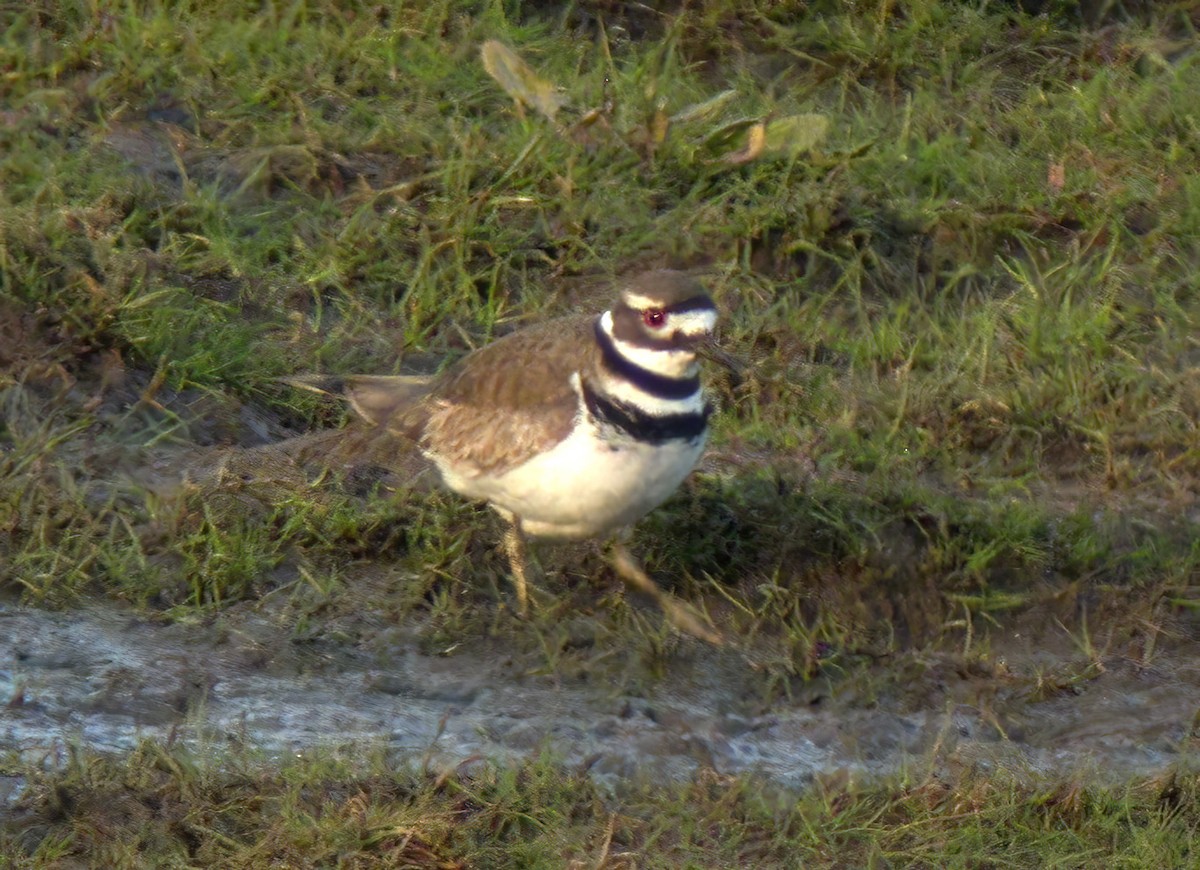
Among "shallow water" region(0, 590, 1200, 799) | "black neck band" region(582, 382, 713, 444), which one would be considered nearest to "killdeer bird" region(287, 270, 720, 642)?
"black neck band" region(582, 382, 713, 444)

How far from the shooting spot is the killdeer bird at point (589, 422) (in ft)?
15.3

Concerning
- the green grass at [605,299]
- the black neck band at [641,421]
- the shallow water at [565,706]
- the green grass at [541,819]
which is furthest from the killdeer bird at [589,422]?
the green grass at [541,819]

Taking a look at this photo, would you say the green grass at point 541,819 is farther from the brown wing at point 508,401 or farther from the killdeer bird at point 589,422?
the brown wing at point 508,401

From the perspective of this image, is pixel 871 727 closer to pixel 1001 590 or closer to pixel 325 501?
pixel 1001 590

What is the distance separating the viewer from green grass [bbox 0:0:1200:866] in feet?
13.1

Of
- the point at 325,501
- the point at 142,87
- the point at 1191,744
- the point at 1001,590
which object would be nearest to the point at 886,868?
the point at 1191,744

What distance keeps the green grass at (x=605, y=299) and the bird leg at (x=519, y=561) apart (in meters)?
0.07

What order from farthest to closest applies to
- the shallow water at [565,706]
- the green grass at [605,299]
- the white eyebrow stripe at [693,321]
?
the white eyebrow stripe at [693,321] → the shallow water at [565,706] → the green grass at [605,299]

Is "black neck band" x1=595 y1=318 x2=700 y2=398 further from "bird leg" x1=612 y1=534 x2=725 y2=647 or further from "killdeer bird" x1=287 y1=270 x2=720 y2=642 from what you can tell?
"bird leg" x1=612 y1=534 x2=725 y2=647

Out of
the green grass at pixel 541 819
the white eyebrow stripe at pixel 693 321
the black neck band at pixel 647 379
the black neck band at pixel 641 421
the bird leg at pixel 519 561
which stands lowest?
the bird leg at pixel 519 561

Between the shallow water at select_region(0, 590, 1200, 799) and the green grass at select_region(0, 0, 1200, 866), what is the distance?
0.40 feet

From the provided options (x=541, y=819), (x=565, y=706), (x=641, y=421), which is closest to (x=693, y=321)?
(x=641, y=421)

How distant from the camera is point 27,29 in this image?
702cm

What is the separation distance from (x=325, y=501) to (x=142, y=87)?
97.0 inches
